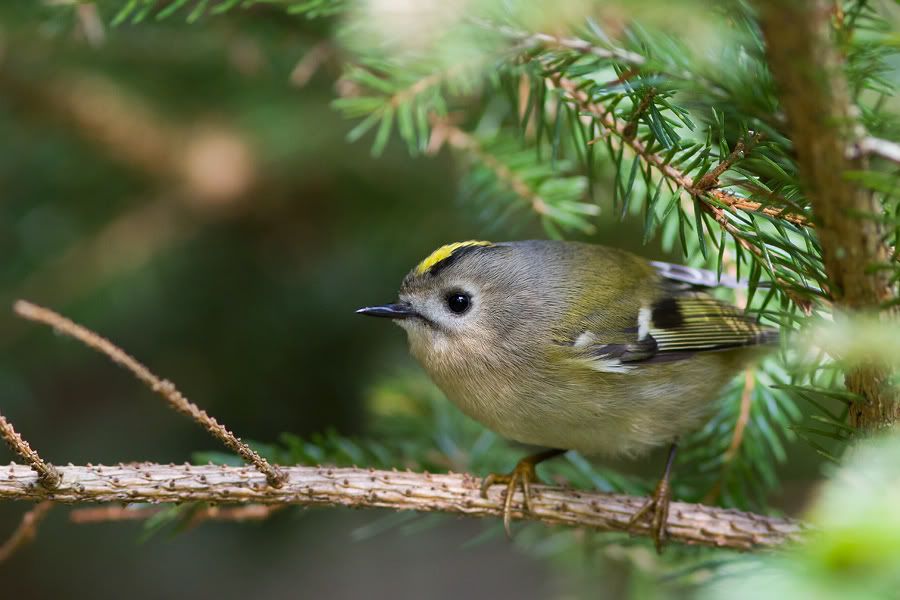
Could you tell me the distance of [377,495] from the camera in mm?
1153

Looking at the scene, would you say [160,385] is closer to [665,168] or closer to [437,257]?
[665,168]

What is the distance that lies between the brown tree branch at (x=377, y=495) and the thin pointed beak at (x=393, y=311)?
435 mm

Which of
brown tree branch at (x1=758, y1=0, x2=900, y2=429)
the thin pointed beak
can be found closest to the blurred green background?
the thin pointed beak

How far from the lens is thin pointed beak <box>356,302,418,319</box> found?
5.23 ft

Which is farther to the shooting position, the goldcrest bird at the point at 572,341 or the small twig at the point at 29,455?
the goldcrest bird at the point at 572,341

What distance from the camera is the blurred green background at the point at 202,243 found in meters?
1.91

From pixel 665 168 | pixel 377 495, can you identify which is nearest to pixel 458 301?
pixel 377 495

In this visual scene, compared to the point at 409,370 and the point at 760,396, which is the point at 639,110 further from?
the point at 409,370

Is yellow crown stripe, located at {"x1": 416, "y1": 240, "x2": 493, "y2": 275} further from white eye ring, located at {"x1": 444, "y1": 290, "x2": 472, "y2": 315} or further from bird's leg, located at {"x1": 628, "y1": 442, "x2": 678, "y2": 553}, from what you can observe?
bird's leg, located at {"x1": 628, "y1": 442, "x2": 678, "y2": 553}

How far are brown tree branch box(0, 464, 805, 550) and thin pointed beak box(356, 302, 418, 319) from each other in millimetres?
435

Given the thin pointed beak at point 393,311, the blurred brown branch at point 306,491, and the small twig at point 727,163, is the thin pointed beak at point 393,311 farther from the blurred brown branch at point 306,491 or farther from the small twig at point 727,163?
the small twig at point 727,163

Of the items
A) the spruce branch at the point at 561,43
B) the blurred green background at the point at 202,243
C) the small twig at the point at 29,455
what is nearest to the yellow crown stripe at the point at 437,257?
the blurred green background at the point at 202,243

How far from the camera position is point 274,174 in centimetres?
217

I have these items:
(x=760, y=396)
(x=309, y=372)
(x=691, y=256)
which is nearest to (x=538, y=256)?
(x=691, y=256)
